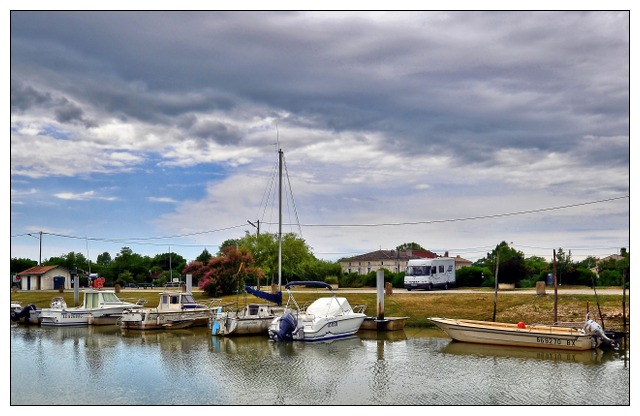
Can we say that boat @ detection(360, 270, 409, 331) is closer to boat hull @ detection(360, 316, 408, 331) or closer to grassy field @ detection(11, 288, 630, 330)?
boat hull @ detection(360, 316, 408, 331)

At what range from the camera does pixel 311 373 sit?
1039 inches

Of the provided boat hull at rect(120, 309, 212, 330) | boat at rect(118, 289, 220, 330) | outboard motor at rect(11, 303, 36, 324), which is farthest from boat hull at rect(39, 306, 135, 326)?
boat hull at rect(120, 309, 212, 330)

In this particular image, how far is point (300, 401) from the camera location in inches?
843

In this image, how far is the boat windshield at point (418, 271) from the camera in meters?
57.3

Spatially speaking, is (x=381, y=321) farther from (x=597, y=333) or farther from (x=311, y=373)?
(x=311, y=373)

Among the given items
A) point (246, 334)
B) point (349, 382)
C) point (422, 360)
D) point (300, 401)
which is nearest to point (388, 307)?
point (246, 334)

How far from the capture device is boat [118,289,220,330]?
143 feet

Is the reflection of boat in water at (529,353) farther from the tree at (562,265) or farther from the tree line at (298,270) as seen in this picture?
the tree at (562,265)

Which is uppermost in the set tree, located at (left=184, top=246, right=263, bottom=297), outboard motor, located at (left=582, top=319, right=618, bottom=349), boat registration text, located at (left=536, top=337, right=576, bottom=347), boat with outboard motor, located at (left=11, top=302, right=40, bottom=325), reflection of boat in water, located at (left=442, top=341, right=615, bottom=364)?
tree, located at (left=184, top=246, right=263, bottom=297)

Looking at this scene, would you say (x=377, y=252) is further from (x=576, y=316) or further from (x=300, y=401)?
(x=300, y=401)

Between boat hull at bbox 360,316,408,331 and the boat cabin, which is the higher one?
the boat cabin

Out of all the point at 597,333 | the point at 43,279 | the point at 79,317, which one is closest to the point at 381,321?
the point at 597,333

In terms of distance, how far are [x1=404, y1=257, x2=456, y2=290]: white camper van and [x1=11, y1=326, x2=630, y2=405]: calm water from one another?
19581 mm

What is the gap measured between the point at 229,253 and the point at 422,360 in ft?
115
